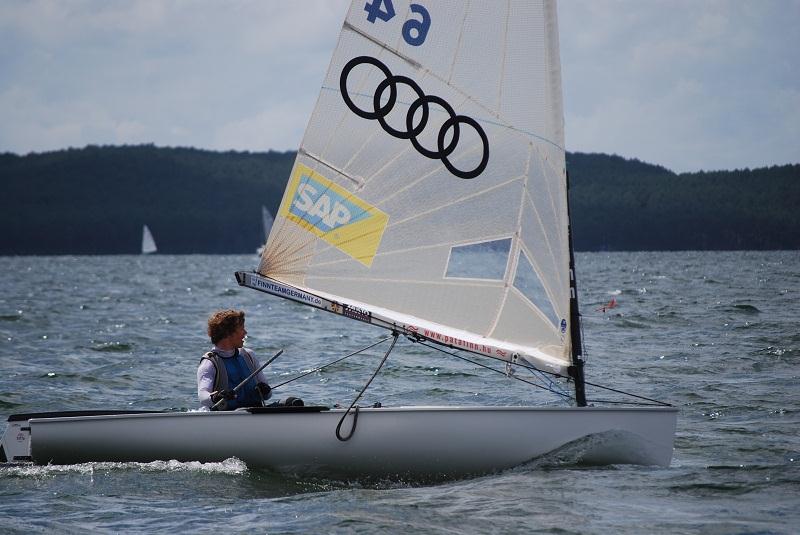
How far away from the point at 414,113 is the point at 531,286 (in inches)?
55.2

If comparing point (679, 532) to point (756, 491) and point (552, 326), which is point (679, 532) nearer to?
point (756, 491)

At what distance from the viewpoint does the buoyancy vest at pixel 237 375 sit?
7305 mm

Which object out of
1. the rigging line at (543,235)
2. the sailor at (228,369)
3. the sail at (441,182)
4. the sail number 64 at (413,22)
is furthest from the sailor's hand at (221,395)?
the sail number 64 at (413,22)

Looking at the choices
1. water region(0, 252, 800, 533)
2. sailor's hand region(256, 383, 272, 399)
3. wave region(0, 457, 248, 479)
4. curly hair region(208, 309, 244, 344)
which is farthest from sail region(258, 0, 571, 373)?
wave region(0, 457, 248, 479)

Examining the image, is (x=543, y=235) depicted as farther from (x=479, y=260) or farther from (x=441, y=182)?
(x=441, y=182)

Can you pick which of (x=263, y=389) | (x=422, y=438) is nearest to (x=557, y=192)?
(x=422, y=438)

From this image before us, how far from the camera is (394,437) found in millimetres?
6832

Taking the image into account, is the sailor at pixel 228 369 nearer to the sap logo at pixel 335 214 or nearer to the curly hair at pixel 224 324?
the curly hair at pixel 224 324

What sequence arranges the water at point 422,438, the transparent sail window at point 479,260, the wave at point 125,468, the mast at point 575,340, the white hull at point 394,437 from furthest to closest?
the transparent sail window at point 479,260, the mast at point 575,340, the wave at point 125,468, the white hull at point 394,437, the water at point 422,438

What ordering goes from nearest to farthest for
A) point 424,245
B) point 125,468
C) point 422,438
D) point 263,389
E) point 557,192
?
point 422,438, point 125,468, point 557,192, point 263,389, point 424,245

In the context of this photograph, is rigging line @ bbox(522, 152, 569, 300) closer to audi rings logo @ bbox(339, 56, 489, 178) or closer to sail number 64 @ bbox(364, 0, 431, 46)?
audi rings logo @ bbox(339, 56, 489, 178)

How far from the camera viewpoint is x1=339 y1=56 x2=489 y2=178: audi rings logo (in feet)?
24.2

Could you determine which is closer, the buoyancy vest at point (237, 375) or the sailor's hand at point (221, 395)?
the sailor's hand at point (221, 395)

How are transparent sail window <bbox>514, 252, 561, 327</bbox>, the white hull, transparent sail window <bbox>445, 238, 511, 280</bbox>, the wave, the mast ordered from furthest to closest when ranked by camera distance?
transparent sail window <bbox>445, 238, 511, 280</bbox>, transparent sail window <bbox>514, 252, 561, 327</bbox>, the mast, the wave, the white hull
